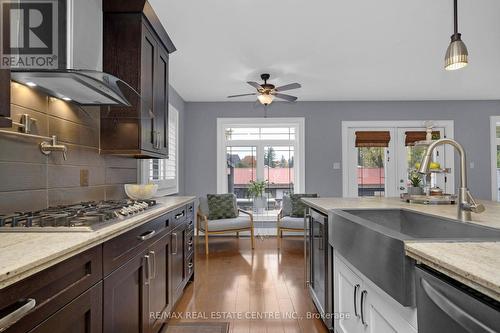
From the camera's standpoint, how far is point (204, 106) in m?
5.59

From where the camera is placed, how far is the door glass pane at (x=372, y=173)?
5594mm

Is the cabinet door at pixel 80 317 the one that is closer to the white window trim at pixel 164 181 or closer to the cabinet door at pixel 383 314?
the cabinet door at pixel 383 314

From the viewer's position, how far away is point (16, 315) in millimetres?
723

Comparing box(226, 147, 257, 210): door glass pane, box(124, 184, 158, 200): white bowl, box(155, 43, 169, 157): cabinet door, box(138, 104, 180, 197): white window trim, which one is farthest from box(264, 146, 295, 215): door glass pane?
box(124, 184, 158, 200): white bowl

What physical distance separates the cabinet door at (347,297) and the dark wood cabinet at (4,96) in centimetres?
167

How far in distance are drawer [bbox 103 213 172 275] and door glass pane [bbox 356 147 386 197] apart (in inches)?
178

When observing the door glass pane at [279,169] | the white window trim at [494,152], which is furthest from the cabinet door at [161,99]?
the white window trim at [494,152]

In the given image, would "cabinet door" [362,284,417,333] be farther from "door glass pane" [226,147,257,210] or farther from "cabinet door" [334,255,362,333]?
"door glass pane" [226,147,257,210]

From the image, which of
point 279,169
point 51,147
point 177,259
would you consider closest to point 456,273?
point 51,147

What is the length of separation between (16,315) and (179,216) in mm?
1859

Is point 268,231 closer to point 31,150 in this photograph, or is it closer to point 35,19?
point 31,150

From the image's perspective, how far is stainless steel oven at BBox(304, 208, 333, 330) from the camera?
195 centimetres

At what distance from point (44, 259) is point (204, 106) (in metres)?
4.98

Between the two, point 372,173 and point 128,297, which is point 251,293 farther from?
point 372,173
